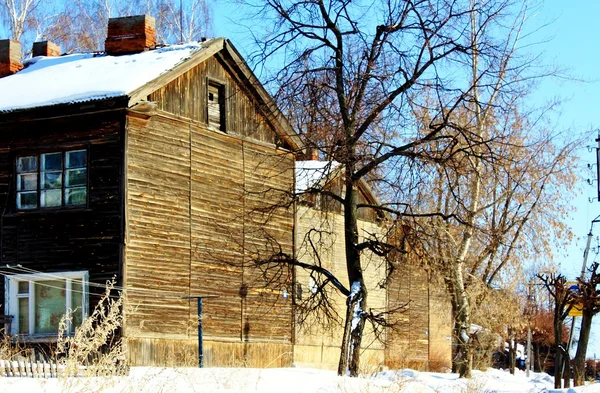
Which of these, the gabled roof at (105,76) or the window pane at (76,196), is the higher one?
the gabled roof at (105,76)

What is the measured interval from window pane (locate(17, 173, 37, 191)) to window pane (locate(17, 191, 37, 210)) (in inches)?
5.4

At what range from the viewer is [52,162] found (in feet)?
83.1

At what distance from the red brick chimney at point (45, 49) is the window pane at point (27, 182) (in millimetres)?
6595

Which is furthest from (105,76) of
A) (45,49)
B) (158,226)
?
(45,49)

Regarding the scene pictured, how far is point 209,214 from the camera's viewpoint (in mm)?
27516

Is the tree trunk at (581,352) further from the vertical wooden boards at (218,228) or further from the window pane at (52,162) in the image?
the window pane at (52,162)

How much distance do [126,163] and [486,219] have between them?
15.0m

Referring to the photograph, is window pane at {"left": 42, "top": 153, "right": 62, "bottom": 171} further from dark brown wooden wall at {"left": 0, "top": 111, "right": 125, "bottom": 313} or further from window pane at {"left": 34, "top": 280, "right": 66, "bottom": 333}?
window pane at {"left": 34, "top": 280, "right": 66, "bottom": 333}

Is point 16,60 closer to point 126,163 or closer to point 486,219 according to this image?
point 126,163

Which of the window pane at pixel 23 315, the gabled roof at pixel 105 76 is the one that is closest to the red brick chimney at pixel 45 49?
the gabled roof at pixel 105 76

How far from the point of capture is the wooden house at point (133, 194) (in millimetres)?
24500

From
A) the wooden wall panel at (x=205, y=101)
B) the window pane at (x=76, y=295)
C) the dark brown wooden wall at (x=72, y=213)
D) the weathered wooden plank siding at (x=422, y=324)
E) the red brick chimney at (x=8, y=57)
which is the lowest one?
the weathered wooden plank siding at (x=422, y=324)

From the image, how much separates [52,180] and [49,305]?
3329 millimetres

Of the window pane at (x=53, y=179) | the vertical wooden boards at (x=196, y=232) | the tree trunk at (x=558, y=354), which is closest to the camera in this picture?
the tree trunk at (x=558, y=354)
